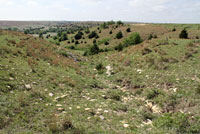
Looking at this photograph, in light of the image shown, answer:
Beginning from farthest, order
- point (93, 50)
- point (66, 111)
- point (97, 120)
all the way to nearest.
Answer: point (93, 50), point (66, 111), point (97, 120)

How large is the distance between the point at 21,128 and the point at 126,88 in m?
7.35

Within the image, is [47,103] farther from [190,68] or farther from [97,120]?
[190,68]

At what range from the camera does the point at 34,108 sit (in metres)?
5.55

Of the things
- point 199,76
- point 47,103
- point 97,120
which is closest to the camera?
point 97,120

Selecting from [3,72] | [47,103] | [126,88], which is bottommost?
[126,88]

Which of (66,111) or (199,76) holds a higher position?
(199,76)

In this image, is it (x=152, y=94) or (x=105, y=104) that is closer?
(x=105, y=104)

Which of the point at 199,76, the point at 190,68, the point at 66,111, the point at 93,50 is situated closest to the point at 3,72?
the point at 66,111

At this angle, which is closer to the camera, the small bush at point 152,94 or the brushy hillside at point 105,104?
the brushy hillside at point 105,104

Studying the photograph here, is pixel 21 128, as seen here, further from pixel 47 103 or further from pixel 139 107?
pixel 139 107

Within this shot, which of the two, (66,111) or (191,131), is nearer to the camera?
(191,131)

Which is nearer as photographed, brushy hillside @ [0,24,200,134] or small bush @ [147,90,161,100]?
brushy hillside @ [0,24,200,134]

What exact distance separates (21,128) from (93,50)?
24.5 m

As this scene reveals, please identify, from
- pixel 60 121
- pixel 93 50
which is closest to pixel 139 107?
pixel 60 121
